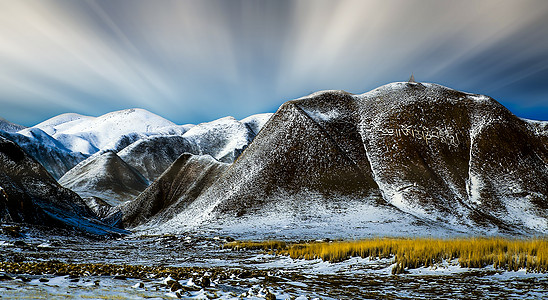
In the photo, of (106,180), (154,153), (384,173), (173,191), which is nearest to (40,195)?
(173,191)

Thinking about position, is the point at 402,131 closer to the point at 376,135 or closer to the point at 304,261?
the point at 376,135

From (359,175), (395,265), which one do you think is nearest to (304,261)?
(395,265)

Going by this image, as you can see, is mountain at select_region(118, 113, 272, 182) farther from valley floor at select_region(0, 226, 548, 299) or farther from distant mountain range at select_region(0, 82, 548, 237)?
valley floor at select_region(0, 226, 548, 299)

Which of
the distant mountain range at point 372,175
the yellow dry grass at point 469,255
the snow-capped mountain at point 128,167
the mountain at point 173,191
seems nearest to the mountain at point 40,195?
the distant mountain range at point 372,175

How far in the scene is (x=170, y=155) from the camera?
181m

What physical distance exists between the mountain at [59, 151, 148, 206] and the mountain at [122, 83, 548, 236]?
5161 centimetres

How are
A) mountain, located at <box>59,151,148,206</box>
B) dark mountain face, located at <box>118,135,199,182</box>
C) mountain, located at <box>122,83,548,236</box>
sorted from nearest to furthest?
mountain, located at <box>122,83,548,236</box> < mountain, located at <box>59,151,148,206</box> < dark mountain face, located at <box>118,135,199,182</box>

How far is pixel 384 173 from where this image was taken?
60.6m

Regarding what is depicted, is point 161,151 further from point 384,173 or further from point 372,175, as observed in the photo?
point 384,173

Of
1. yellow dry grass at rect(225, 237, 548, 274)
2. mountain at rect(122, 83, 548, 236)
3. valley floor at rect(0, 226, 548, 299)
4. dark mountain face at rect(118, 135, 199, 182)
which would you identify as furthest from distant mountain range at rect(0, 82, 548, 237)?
dark mountain face at rect(118, 135, 199, 182)

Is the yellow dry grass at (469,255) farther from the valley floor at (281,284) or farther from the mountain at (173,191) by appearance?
the mountain at (173,191)

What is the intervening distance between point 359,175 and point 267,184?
20201 mm

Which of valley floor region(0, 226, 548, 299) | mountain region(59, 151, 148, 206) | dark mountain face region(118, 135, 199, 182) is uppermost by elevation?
dark mountain face region(118, 135, 199, 182)

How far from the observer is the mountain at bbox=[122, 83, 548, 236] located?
46.3 meters
